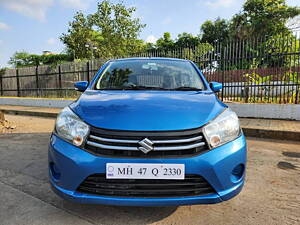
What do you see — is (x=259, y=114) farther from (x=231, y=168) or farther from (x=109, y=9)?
(x=109, y=9)

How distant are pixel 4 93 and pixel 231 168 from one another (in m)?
15.7

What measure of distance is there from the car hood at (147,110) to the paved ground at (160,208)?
83 cm

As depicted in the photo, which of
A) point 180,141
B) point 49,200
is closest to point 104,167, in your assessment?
point 180,141

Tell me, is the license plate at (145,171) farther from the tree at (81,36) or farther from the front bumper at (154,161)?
the tree at (81,36)

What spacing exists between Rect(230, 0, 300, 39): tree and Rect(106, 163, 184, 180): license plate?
2925cm

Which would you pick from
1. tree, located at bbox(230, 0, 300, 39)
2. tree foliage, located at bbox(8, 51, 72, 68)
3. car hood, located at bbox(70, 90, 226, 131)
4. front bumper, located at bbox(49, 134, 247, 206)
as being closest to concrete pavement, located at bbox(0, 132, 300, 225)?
front bumper, located at bbox(49, 134, 247, 206)

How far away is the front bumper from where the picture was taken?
1.57 meters

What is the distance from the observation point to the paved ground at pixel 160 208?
1.91 metres

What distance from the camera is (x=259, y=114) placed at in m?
6.37

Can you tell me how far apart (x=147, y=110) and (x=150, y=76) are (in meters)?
1.13

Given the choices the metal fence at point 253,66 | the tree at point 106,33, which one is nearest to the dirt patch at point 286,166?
the metal fence at point 253,66

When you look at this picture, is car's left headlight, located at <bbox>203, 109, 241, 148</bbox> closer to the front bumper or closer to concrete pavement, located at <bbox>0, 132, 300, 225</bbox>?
the front bumper

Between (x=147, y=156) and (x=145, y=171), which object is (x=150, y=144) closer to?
(x=147, y=156)

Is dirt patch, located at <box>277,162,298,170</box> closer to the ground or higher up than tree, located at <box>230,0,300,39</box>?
closer to the ground
